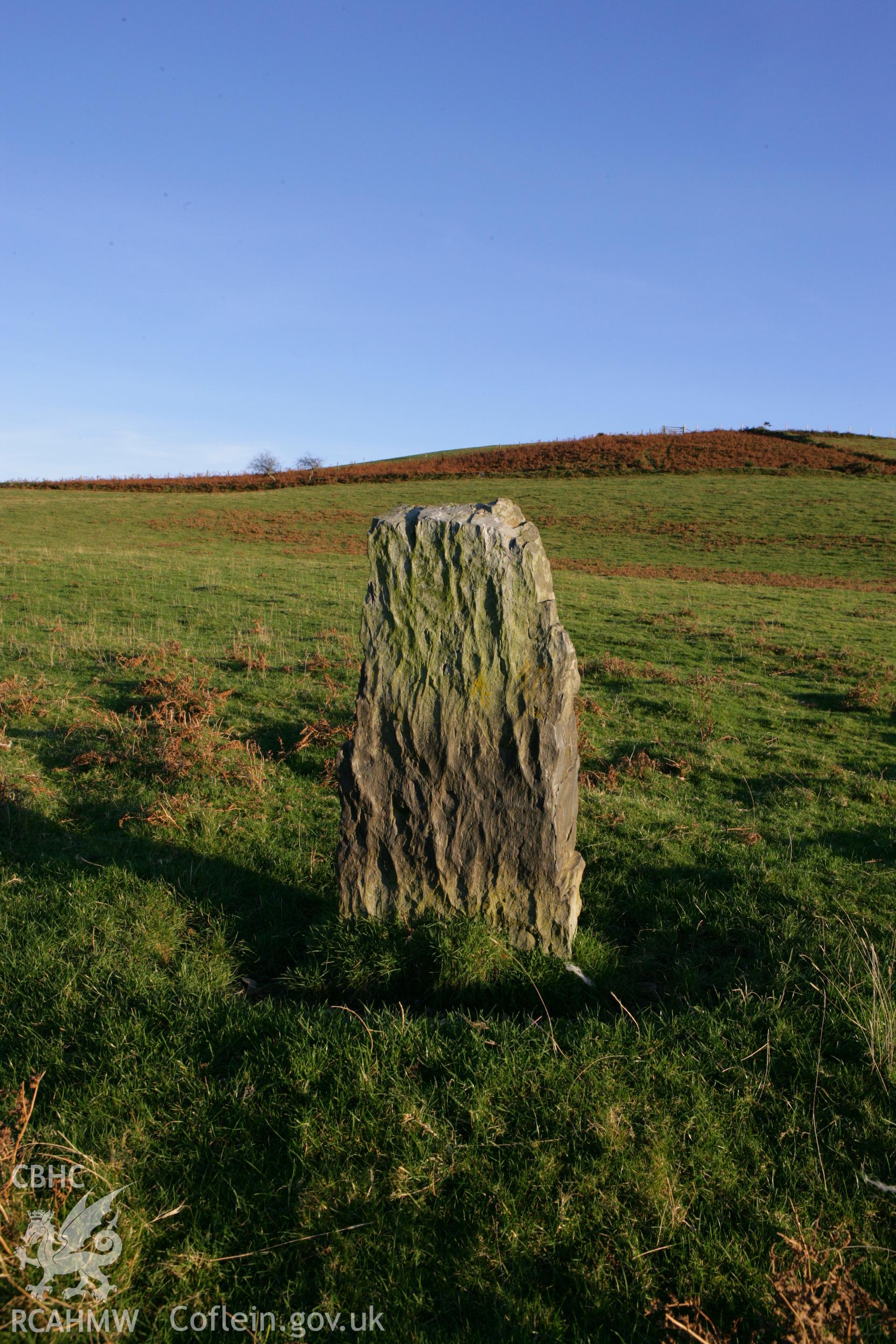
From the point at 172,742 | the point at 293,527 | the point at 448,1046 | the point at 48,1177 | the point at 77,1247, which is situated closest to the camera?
the point at 77,1247

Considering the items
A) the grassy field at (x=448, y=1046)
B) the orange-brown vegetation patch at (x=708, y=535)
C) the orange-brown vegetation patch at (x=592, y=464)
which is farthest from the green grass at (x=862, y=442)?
the grassy field at (x=448, y=1046)

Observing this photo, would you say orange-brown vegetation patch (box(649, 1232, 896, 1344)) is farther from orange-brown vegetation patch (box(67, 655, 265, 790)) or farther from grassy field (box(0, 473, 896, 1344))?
orange-brown vegetation patch (box(67, 655, 265, 790))

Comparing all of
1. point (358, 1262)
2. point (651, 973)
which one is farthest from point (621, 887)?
point (358, 1262)

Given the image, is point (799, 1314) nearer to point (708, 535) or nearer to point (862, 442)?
point (708, 535)

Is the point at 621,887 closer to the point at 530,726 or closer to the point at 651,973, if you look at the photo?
the point at 651,973

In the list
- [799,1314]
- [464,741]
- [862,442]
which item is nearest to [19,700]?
[464,741]

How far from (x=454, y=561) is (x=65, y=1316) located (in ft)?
13.4

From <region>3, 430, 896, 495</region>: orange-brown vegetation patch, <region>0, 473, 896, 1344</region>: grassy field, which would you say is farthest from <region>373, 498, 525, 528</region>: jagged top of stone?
<region>3, 430, 896, 495</region>: orange-brown vegetation patch

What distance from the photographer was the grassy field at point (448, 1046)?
286 cm

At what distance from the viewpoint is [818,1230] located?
300cm

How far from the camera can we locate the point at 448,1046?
3879 millimetres

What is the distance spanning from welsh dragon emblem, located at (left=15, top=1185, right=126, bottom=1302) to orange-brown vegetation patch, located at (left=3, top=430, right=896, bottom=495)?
59.4m

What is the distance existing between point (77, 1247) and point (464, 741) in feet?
10.3

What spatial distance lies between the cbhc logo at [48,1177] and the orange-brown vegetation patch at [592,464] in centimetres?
5928
